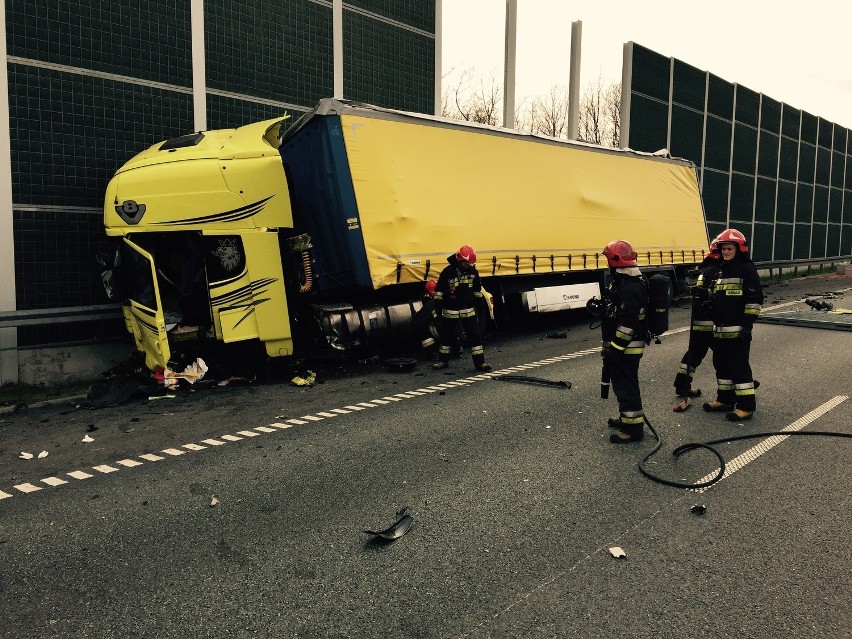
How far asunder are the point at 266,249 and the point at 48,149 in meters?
3.81

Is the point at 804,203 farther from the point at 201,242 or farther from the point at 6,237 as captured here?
the point at 6,237

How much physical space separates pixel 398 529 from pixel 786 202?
33.3 metres

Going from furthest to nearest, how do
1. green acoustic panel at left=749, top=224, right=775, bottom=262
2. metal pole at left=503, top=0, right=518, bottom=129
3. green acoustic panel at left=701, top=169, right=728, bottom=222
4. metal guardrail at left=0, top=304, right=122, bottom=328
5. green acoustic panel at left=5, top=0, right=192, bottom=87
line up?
1. green acoustic panel at left=749, top=224, right=775, bottom=262
2. green acoustic panel at left=701, top=169, right=728, bottom=222
3. metal pole at left=503, top=0, right=518, bottom=129
4. green acoustic panel at left=5, top=0, right=192, bottom=87
5. metal guardrail at left=0, top=304, right=122, bottom=328

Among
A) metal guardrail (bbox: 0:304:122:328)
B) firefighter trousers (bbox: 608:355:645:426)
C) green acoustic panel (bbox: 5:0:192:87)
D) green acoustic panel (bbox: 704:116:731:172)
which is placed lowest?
firefighter trousers (bbox: 608:355:645:426)

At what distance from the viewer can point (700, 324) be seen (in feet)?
22.1

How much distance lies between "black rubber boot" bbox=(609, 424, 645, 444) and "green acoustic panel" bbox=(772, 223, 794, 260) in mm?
28784

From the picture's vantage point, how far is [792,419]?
20.1 feet

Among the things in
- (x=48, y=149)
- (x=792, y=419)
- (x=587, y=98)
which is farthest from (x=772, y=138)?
(x=48, y=149)

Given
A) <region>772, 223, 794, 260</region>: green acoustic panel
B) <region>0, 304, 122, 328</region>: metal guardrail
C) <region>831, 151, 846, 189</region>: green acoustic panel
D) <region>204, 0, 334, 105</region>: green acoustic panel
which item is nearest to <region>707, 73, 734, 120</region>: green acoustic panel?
<region>772, 223, 794, 260</region>: green acoustic panel

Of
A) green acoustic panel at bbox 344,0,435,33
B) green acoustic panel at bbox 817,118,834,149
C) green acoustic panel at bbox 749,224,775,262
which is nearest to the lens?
green acoustic panel at bbox 344,0,435,33

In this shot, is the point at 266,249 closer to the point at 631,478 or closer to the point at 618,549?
the point at 631,478

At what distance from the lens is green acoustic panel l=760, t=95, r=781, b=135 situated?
94.1 ft

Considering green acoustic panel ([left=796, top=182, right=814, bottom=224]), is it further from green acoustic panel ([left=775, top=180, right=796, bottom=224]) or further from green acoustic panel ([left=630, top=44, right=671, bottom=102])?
green acoustic panel ([left=630, top=44, right=671, bottom=102])

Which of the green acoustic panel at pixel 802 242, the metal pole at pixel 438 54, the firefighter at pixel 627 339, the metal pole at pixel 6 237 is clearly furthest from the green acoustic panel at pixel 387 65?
the green acoustic panel at pixel 802 242
